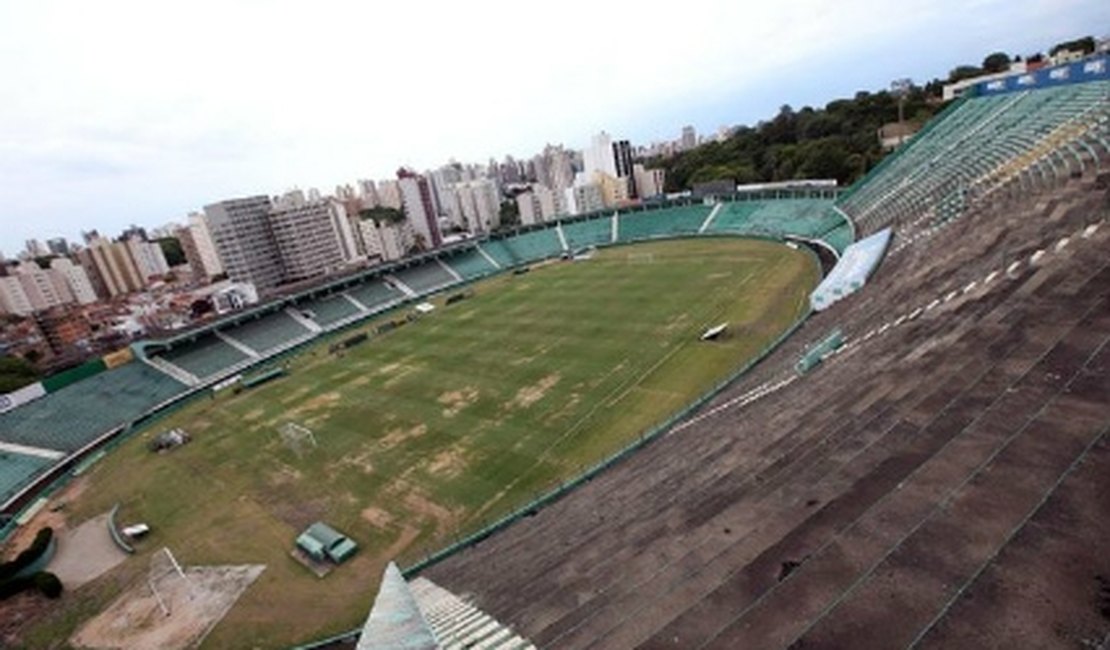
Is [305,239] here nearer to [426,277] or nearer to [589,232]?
[426,277]

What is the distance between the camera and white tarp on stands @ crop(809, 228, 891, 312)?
111 ft

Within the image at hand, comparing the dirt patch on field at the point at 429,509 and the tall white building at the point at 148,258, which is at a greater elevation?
the tall white building at the point at 148,258

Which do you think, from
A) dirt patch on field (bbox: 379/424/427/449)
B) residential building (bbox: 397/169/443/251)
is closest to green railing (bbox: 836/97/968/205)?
dirt patch on field (bbox: 379/424/427/449)

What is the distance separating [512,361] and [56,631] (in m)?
26.4

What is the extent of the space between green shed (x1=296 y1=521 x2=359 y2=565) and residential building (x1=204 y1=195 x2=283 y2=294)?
298 feet

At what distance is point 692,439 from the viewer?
73.0 ft

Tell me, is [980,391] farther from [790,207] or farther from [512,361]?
[790,207]

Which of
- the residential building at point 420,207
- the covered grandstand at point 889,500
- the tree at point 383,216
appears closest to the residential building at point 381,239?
the tree at point 383,216

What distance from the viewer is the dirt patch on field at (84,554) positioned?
85.4 feet

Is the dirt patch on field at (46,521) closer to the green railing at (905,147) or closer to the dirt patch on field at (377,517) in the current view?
the dirt patch on field at (377,517)

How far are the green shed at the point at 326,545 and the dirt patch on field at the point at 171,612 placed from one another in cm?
196

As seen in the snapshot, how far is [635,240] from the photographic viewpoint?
252 feet

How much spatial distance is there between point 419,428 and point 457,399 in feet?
12.1

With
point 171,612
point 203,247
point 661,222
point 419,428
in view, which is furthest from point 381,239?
point 171,612
